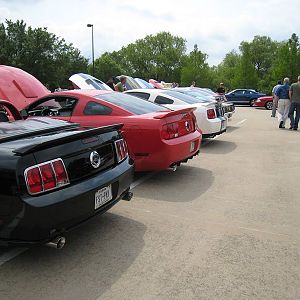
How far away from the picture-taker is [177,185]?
6.05 m

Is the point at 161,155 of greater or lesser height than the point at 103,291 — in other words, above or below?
above

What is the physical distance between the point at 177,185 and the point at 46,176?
307 cm

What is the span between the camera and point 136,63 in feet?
339

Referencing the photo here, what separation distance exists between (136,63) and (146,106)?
99.0 m

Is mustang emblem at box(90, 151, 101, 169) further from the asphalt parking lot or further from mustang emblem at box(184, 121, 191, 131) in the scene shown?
mustang emblem at box(184, 121, 191, 131)

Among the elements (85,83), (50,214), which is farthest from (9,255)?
(85,83)

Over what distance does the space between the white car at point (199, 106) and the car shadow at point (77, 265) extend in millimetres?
5643

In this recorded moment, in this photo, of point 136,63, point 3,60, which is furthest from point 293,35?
point 136,63

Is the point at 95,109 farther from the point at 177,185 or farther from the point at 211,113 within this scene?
the point at 211,113

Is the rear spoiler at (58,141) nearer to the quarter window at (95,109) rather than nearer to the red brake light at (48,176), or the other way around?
the red brake light at (48,176)

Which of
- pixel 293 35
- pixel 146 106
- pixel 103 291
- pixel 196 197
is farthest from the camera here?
pixel 293 35

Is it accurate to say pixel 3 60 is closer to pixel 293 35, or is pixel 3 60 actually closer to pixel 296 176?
pixel 293 35

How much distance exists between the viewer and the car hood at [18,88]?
8797mm

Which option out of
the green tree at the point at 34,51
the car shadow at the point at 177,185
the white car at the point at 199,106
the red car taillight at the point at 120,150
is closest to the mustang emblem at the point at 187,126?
the car shadow at the point at 177,185
